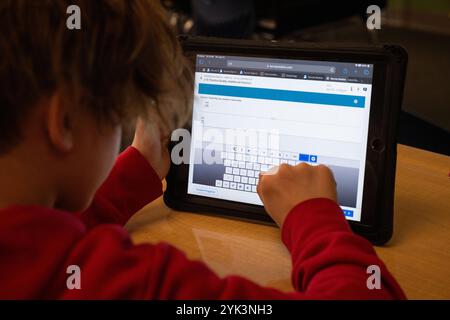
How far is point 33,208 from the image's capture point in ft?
1.79

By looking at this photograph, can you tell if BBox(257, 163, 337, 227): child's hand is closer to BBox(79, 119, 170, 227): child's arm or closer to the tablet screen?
the tablet screen

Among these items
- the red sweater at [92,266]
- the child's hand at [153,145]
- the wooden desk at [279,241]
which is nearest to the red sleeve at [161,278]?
the red sweater at [92,266]

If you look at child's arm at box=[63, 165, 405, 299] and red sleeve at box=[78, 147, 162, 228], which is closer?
child's arm at box=[63, 165, 405, 299]

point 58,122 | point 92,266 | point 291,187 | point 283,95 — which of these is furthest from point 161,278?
point 283,95

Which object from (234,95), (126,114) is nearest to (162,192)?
(234,95)

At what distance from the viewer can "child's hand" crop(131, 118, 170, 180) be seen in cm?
92

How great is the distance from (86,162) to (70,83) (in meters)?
0.09

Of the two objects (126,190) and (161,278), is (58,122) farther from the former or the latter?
(126,190)

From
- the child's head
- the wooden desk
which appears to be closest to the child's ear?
the child's head

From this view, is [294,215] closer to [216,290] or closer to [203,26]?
[216,290]

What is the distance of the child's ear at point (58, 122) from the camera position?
558 mm

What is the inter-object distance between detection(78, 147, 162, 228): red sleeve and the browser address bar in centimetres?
19

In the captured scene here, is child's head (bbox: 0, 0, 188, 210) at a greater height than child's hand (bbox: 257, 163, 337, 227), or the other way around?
child's head (bbox: 0, 0, 188, 210)

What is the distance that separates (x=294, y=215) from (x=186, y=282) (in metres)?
0.25
